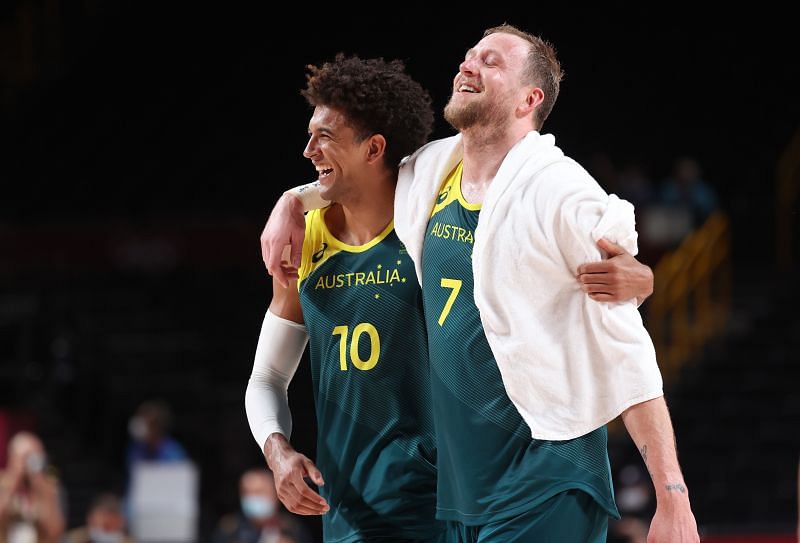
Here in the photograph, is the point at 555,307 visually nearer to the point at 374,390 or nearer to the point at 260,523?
the point at 374,390

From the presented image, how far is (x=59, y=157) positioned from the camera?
1694 centimetres

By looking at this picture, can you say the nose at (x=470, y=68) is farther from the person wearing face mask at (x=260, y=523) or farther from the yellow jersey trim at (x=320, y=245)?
the person wearing face mask at (x=260, y=523)

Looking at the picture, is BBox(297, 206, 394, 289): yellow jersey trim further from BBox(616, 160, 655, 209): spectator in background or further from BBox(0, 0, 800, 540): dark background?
BBox(616, 160, 655, 209): spectator in background

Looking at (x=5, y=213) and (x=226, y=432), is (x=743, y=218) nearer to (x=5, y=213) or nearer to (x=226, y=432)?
(x=226, y=432)

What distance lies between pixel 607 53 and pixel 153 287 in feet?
21.5

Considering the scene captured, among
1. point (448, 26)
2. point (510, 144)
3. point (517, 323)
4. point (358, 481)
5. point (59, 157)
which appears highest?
point (448, 26)

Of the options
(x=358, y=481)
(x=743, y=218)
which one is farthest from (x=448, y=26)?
(x=358, y=481)

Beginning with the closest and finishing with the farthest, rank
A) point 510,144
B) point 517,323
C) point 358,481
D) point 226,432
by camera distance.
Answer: point 517,323 < point 510,144 < point 358,481 < point 226,432

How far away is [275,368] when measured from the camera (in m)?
4.23

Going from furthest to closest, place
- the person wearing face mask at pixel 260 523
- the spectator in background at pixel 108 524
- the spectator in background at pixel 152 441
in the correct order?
the spectator in background at pixel 152 441 < the spectator in background at pixel 108 524 < the person wearing face mask at pixel 260 523

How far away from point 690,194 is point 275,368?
37.1 feet

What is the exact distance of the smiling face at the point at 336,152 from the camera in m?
3.96

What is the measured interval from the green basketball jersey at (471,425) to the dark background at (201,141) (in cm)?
930

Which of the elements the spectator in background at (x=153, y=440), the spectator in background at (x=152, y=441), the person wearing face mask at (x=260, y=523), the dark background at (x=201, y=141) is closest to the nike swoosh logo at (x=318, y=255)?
the person wearing face mask at (x=260, y=523)
